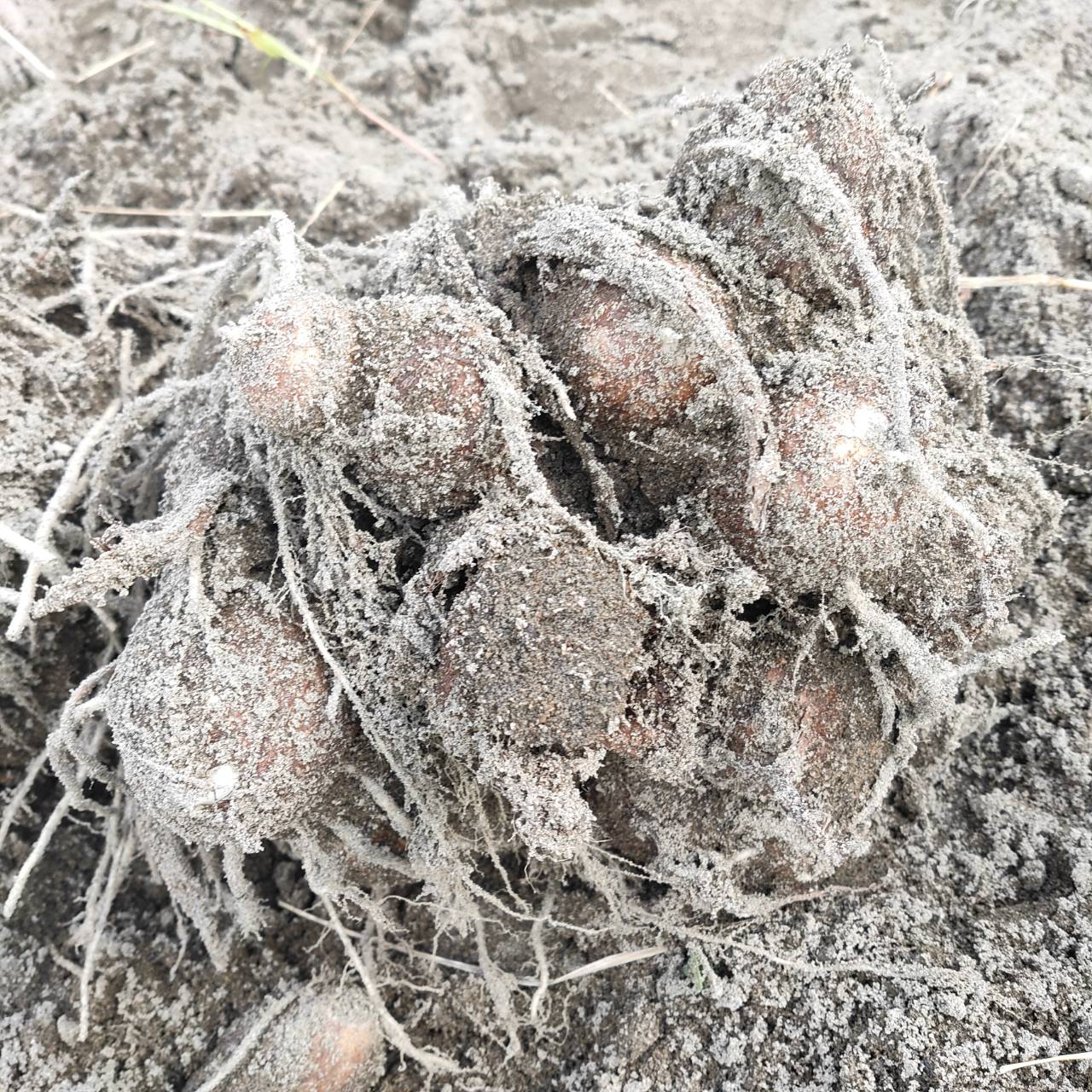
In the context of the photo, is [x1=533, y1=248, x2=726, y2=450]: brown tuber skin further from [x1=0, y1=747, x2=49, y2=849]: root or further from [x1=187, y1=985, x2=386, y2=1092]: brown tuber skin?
[x1=0, y1=747, x2=49, y2=849]: root

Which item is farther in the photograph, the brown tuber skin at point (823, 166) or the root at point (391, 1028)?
the root at point (391, 1028)

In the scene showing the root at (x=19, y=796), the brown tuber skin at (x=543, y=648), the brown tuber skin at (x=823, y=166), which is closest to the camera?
the brown tuber skin at (x=543, y=648)

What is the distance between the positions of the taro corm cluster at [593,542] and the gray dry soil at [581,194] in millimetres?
157

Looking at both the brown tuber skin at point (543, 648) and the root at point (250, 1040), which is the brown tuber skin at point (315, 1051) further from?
the brown tuber skin at point (543, 648)

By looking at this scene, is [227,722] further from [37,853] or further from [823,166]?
[823,166]

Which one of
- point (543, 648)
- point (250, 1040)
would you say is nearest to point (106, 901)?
point (250, 1040)

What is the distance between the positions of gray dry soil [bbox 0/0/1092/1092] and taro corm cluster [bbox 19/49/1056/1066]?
16 cm

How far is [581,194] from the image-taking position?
1.16 m

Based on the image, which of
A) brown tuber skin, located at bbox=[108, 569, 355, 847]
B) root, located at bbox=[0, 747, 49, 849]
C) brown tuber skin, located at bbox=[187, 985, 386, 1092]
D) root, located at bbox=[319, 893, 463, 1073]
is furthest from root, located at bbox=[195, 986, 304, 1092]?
root, located at bbox=[0, 747, 49, 849]

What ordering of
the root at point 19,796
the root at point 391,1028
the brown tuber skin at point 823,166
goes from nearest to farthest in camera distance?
the brown tuber skin at point 823,166, the root at point 391,1028, the root at point 19,796

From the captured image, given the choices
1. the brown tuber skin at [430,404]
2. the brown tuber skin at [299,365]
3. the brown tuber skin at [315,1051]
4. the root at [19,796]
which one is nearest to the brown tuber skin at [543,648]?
the brown tuber skin at [430,404]

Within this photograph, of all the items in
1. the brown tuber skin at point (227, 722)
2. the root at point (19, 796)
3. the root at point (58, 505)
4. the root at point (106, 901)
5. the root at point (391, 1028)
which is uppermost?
the root at point (58, 505)

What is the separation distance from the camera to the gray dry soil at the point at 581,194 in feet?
3.45

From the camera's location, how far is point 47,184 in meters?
1.67
